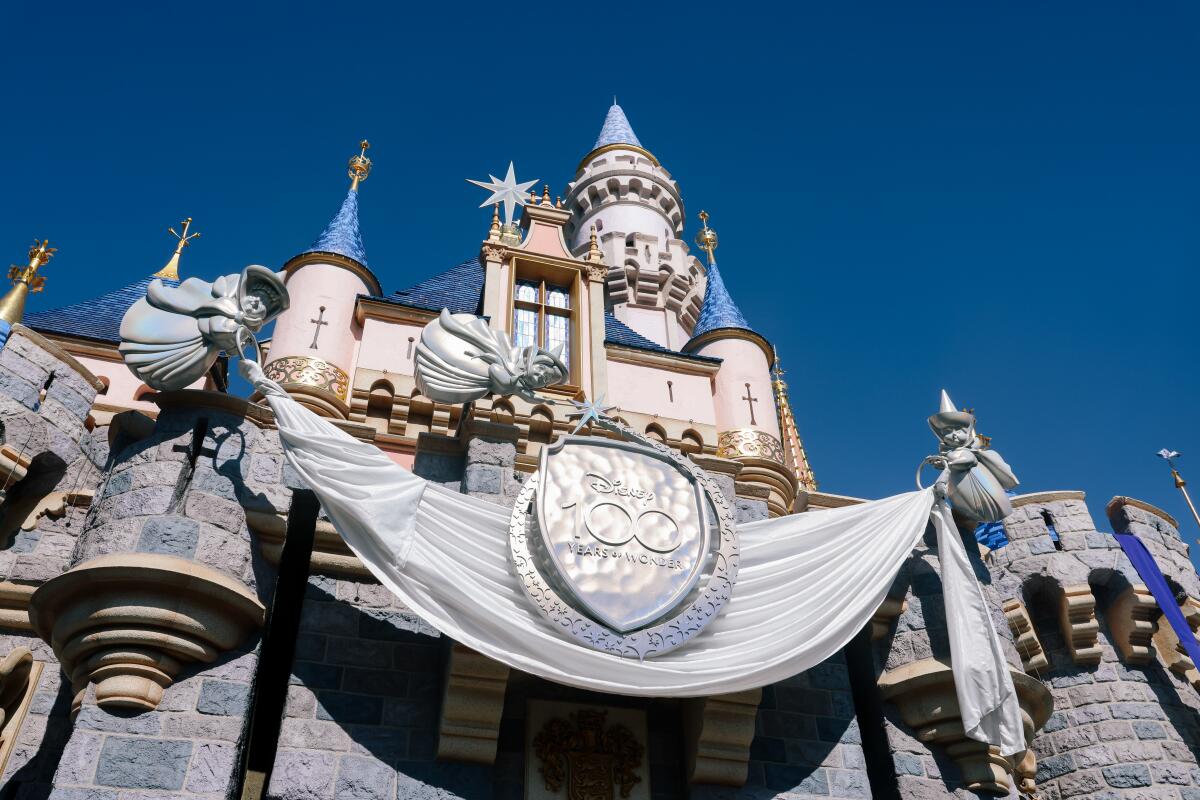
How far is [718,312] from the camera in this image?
51.8 feet

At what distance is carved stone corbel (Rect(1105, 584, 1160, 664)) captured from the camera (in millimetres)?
13391

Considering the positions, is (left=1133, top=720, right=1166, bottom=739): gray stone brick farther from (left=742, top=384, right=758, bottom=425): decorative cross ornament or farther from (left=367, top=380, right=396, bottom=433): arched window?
(left=367, top=380, right=396, bottom=433): arched window

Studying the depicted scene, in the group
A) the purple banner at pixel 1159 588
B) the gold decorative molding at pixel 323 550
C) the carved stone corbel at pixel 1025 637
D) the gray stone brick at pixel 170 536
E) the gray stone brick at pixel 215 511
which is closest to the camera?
the gray stone brick at pixel 170 536

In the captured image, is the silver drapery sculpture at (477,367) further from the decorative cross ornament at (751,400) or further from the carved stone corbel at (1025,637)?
the carved stone corbel at (1025,637)

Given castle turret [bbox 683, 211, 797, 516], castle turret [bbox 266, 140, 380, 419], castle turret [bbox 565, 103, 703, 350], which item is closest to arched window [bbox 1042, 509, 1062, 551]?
castle turret [bbox 683, 211, 797, 516]

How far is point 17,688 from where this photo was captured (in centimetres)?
891

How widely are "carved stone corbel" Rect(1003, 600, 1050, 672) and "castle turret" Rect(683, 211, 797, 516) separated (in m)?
2.93

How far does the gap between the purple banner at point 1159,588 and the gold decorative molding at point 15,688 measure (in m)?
12.8

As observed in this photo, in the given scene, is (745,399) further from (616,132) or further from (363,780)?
(616,132)

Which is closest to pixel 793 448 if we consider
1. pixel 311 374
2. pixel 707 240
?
pixel 707 240

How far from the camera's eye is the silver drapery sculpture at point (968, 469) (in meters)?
9.53

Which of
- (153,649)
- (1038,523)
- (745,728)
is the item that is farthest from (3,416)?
(1038,523)

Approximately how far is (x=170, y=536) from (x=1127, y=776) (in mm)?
10898

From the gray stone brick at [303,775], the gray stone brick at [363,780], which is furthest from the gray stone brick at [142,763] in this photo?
the gray stone brick at [363,780]
